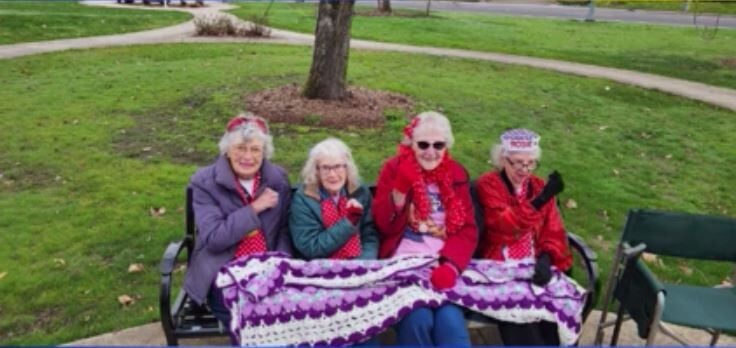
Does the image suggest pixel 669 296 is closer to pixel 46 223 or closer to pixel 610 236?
pixel 610 236

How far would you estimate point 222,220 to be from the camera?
333 centimetres

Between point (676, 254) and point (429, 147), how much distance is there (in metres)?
1.51

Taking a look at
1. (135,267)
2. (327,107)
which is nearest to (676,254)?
(135,267)

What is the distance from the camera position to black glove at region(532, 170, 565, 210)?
346 cm

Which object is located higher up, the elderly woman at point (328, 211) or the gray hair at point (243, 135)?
the gray hair at point (243, 135)

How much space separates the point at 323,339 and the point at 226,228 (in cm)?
73

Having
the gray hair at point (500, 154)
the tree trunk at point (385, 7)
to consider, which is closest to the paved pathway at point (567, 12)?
the tree trunk at point (385, 7)

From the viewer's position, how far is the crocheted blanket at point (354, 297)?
9.98 ft

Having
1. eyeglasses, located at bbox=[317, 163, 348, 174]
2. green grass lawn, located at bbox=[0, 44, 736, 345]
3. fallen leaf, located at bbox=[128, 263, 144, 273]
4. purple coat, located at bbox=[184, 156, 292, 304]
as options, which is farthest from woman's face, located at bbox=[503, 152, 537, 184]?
fallen leaf, located at bbox=[128, 263, 144, 273]

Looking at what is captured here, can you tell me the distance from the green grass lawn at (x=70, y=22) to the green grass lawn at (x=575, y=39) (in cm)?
324

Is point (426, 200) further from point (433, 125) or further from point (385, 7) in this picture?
point (385, 7)

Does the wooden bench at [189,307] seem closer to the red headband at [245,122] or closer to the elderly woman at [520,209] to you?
the elderly woman at [520,209]

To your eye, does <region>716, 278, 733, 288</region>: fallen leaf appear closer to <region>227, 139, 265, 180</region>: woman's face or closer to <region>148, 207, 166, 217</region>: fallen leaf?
<region>227, 139, 265, 180</region>: woman's face

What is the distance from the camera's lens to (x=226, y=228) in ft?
10.7
